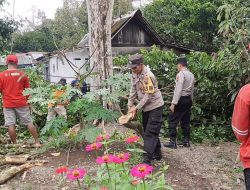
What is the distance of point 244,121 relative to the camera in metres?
3.00

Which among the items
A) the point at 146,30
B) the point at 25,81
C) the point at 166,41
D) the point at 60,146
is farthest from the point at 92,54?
the point at 166,41

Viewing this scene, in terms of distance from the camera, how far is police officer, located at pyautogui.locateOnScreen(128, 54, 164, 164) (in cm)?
543

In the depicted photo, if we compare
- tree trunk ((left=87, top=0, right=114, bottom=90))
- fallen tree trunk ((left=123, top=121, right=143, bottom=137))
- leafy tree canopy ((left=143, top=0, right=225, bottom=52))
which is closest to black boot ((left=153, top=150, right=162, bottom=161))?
fallen tree trunk ((left=123, top=121, right=143, bottom=137))

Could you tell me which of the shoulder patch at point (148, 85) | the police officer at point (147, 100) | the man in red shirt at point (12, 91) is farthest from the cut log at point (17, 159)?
the shoulder patch at point (148, 85)

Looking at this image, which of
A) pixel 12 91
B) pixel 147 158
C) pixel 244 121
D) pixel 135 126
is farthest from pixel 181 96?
pixel 244 121

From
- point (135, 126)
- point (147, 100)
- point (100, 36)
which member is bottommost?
point (135, 126)

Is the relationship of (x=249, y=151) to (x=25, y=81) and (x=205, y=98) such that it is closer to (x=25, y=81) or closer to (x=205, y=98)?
(x=25, y=81)

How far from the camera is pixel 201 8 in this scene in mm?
21797

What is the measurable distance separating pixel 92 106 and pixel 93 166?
3.09 feet

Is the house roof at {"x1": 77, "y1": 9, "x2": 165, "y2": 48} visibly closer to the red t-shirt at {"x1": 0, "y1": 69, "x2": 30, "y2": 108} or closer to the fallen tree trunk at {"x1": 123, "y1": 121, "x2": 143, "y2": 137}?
the red t-shirt at {"x1": 0, "y1": 69, "x2": 30, "y2": 108}

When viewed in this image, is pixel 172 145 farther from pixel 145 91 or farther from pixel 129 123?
pixel 145 91

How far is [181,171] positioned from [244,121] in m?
2.86

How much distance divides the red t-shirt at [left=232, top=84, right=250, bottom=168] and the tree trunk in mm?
4375

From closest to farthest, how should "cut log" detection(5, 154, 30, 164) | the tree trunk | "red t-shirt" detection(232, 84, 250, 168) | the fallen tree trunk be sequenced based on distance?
"red t-shirt" detection(232, 84, 250, 168)
"cut log" detection(5, 154, 30, 164)
the fallen tree trunk
the tree trunk
